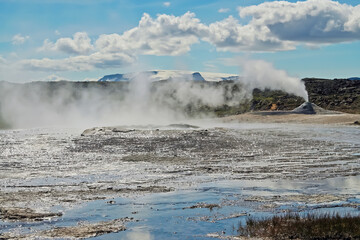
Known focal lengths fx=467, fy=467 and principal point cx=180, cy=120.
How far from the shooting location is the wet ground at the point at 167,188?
1909 cm

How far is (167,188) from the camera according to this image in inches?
1056

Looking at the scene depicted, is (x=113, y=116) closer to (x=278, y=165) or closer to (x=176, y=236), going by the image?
(x=278, y=165)

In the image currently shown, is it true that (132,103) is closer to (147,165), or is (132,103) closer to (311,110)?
(311,110)

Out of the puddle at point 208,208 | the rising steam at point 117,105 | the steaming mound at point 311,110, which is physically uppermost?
the rising steam at point 117,105

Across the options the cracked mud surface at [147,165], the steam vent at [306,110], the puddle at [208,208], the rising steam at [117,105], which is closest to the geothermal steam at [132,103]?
the rising steam at [117,105]

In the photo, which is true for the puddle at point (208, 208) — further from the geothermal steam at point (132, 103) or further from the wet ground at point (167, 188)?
the geothermal steam at point (132, 103)

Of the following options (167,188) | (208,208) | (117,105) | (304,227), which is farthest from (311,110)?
(304,227)

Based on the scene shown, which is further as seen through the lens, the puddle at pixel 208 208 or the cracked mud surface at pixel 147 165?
the cracked mud surface at pixel 147 165

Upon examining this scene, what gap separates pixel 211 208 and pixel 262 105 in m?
135

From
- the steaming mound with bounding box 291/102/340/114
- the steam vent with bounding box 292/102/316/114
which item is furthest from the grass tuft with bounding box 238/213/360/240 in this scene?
the steam vent with bounding box 292/102/316/114

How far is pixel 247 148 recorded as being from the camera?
48875 mm

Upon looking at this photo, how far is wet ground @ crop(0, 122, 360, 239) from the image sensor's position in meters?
19.1

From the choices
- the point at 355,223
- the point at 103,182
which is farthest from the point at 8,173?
the point at 355,223

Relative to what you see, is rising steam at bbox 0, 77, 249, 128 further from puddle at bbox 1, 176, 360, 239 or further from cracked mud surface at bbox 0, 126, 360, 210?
puddle at bbox 1, 176, 360, 239
